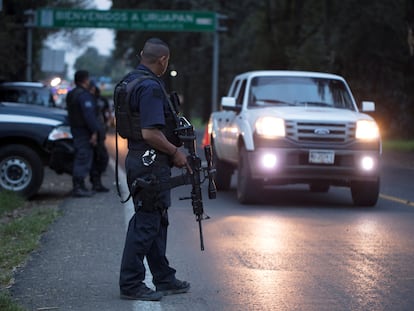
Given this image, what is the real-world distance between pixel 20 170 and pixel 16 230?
3355 millimetres

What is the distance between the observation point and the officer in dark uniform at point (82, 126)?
13.4 meters

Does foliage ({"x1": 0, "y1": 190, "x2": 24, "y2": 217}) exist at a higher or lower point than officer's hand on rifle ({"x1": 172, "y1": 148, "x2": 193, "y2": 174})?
lower

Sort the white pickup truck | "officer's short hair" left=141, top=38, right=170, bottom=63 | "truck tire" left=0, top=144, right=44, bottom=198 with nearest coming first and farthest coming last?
"officer's short hair" left=141, top=38, right=170, bottom=63
the white pickup truck
"truck tire" left=0, top=144, right=44, bottom=198

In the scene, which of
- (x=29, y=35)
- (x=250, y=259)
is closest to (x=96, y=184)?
(x=250, y=259)

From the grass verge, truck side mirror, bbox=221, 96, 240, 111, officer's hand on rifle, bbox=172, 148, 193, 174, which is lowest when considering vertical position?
the grass verge

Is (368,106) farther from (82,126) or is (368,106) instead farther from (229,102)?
(82,126)

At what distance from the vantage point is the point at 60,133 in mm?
13602

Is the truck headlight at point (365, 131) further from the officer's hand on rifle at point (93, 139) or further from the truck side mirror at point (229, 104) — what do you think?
the officer's hand on rifle at point (93, 139)

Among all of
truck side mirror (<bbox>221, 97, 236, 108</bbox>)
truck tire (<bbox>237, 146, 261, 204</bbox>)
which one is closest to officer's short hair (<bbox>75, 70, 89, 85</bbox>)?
truck side mirror (<bbox>221, 97, 236, 108</bbox>)

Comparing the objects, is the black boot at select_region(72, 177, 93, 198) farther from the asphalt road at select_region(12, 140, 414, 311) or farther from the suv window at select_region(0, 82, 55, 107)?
the suv window at select_region(0, 82, 55, 107)

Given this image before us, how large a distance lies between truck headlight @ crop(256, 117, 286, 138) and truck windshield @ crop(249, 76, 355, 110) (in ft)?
3.68

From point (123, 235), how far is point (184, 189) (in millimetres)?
5902

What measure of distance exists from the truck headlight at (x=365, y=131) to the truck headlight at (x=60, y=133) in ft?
14.0

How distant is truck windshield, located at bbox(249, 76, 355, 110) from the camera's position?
1352cm
